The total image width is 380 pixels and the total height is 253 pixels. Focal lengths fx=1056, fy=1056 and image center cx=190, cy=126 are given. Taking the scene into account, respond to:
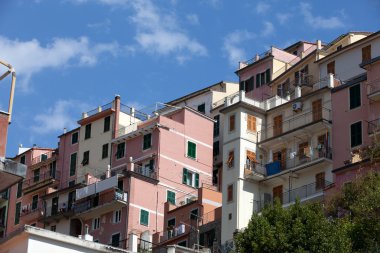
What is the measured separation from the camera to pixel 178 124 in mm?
83125

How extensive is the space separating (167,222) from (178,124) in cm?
881

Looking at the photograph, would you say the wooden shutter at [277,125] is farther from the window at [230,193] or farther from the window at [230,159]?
the window at [230,193]

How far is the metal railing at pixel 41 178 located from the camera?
89500mm

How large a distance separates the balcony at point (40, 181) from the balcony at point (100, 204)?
7288 millimetres

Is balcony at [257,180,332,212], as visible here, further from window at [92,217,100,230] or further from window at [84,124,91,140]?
window at [84,124,91,140]

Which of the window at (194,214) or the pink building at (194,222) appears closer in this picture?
the pink building at (194,222)

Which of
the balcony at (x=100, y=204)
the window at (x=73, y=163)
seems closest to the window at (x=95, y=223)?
the balcony at (x=100, y=204)

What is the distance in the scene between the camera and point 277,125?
72688mm

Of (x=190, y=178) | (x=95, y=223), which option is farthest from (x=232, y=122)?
(x=95, y=223)

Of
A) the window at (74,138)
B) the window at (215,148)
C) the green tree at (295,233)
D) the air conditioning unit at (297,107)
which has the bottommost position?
the green tree at (295,233)

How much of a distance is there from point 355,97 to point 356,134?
2511 mm

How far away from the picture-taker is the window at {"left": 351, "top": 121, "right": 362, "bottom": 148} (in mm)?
64438

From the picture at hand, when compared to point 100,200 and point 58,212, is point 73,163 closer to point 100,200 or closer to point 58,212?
point 58,212

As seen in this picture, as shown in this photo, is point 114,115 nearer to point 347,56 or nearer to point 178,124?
point 178,124
